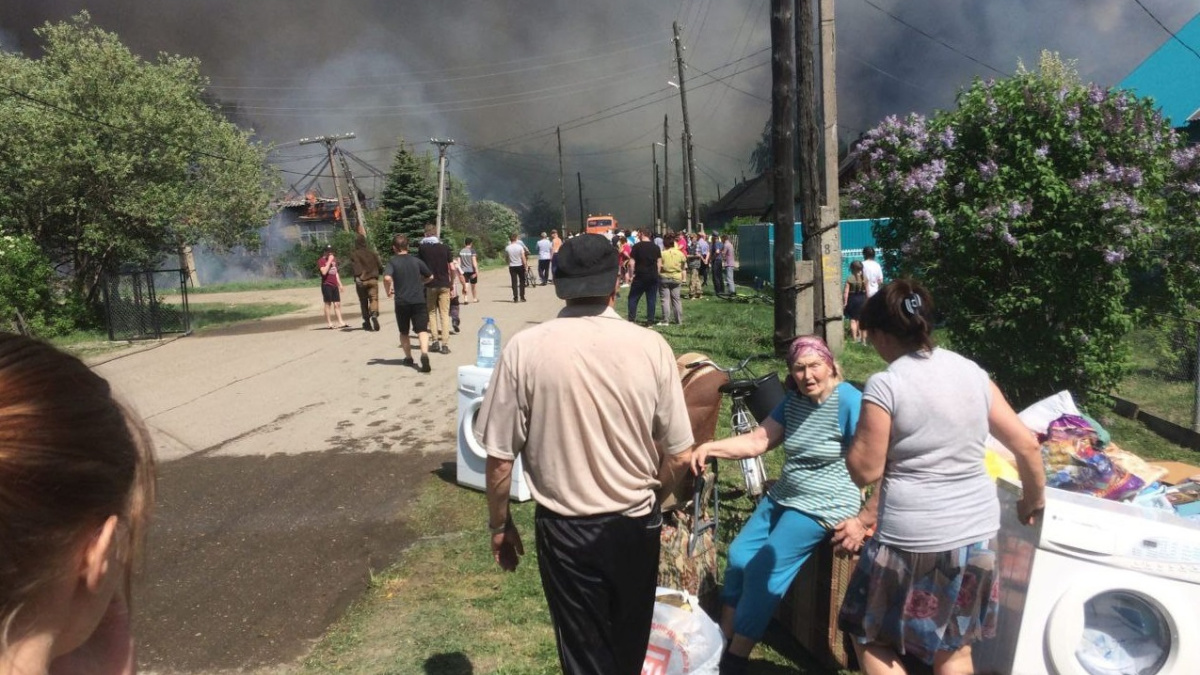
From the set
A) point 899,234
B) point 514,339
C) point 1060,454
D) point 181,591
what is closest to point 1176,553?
point 1060,454

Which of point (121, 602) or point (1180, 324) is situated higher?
point (121, 602)

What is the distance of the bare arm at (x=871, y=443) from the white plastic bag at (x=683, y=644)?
0.90 m

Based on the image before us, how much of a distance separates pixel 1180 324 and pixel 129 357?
47.3 ft

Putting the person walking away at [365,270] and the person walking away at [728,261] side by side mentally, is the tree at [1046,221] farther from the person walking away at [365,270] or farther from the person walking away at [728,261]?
the person walking away at [728,261]

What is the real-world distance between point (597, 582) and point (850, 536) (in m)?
1.11

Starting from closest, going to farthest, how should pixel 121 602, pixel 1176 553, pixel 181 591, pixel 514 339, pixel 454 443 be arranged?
pixel 121 602
pixel 514 339
pixel 1176 553
pixel 181 591
pixel 454 443

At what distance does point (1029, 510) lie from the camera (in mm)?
2898

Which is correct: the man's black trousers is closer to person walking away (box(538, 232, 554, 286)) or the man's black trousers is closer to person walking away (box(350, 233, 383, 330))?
person walking away (box(350, 233, 383, 330))

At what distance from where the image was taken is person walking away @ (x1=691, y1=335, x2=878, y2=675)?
3309 mm

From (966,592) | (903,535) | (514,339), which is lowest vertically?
(966,592)

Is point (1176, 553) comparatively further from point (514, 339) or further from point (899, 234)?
point (899, 234)

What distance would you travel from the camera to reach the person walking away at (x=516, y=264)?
19266 millimetres

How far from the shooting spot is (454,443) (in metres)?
7.08

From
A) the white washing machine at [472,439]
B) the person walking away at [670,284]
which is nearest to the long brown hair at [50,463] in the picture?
the white washing machine at [472,439]
